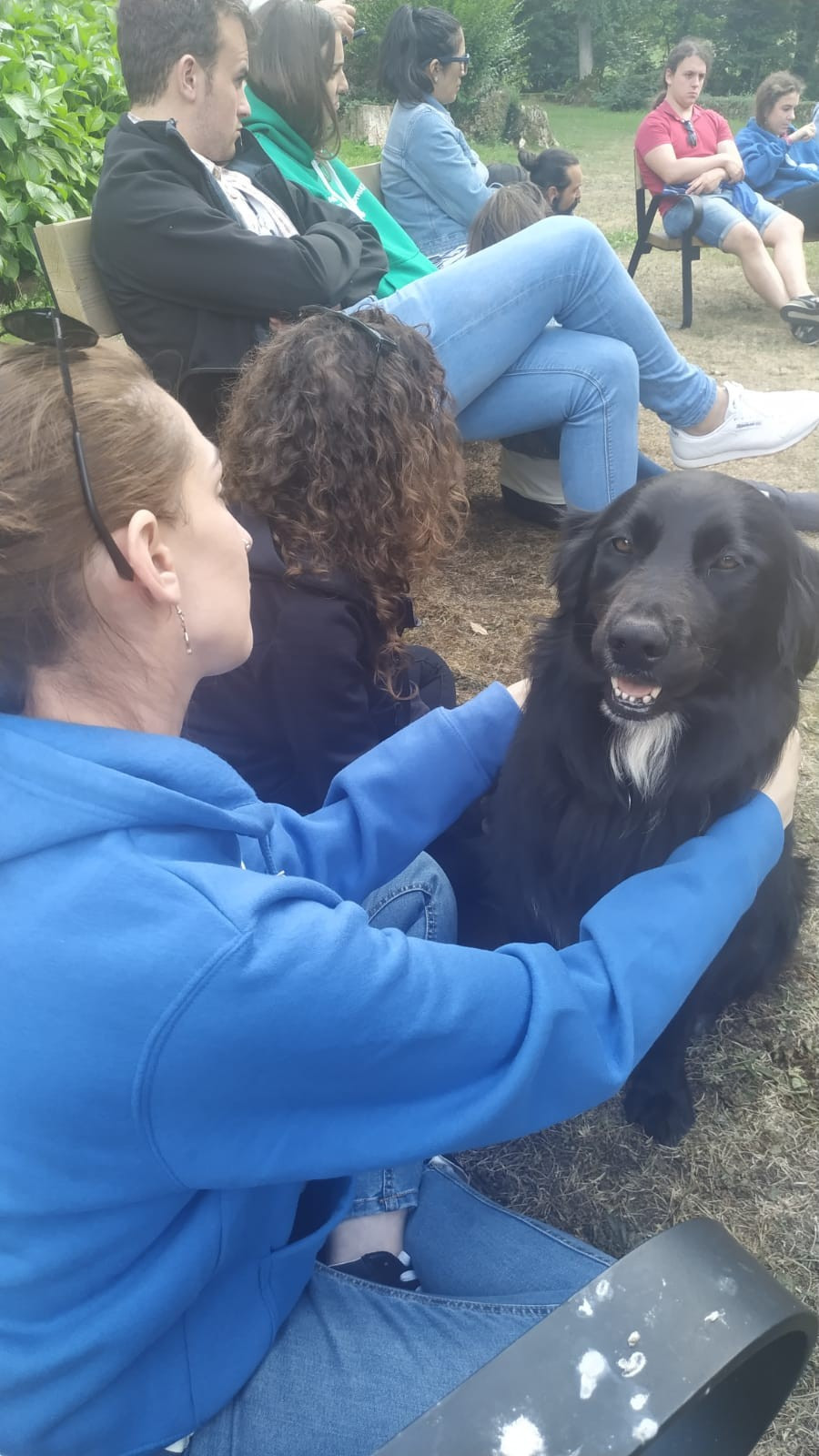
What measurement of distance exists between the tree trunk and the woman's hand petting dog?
31.6 m

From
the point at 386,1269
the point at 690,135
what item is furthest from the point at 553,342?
the point at 690,135

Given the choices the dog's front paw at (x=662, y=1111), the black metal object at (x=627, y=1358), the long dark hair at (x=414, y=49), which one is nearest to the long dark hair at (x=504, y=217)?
the long dark hair at (x=414, y=49)

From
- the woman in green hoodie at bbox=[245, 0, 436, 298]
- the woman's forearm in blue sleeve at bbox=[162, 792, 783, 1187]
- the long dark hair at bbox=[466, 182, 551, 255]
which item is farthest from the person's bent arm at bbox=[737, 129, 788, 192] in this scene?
the woman's forearm in blue sleeve at bbox=[162, 792, 783, 1187]

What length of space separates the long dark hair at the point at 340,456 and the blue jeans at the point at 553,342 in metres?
0.92

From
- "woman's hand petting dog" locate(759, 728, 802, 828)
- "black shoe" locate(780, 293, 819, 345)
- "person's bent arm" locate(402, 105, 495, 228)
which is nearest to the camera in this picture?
"woman's hand petting dog" locate(759, 728, 802, 828)

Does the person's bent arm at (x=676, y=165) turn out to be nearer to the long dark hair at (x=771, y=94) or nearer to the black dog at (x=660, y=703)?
the long dark hair at (x=771, y=94)

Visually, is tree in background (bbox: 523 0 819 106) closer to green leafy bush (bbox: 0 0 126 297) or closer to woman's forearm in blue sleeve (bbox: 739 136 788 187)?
woman's forearm in blue sleeve (bbox: 739 136 788 187)

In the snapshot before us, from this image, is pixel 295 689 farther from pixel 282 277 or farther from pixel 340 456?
pixel 282 277

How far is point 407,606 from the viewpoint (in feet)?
6.57

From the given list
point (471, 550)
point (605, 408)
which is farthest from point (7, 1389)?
point (471, 550)

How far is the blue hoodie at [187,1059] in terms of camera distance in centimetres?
80

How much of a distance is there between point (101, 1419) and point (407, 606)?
1.44 metres

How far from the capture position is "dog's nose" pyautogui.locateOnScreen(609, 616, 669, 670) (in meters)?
1.58

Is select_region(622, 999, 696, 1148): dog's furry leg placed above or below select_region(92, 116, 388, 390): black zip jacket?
below
